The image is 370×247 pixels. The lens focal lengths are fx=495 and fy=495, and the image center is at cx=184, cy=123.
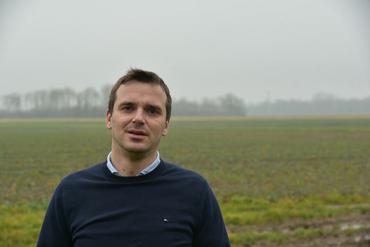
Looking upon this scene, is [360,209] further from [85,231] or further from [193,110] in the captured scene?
[193,110]

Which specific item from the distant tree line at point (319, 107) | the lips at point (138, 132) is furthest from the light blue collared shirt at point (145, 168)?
the distant tree line at point (319, 107)

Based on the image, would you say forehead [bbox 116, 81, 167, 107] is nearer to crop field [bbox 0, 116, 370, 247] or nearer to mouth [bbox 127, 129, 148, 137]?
mouth [bbox 127, 129, 148, 137]

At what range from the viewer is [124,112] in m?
2.23

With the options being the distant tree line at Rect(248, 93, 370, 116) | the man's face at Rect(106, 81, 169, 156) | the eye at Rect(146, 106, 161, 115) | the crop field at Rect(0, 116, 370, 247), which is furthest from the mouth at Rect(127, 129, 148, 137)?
the distant tree line at Rect(248, 93, 370, 116)

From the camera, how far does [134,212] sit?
82.3 inches

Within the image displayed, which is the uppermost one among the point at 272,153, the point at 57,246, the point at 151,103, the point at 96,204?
the point at 151,103

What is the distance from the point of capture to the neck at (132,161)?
219cm

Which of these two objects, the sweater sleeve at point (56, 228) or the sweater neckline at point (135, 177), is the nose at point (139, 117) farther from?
the sweater sleeve at point (56, 228)

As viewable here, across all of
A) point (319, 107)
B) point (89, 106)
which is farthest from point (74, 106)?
point (319, 107)

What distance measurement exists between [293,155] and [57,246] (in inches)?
879

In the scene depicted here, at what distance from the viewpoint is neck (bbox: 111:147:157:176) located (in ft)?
7.19

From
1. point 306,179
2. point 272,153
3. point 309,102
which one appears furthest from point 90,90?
point 306,179

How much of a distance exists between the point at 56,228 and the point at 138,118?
600mm

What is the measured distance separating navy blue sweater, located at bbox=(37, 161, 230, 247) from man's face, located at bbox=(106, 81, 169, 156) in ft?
0.44
